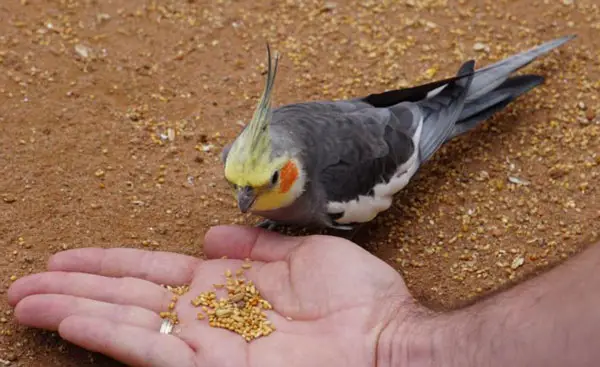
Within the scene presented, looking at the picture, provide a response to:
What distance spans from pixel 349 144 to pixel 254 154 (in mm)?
674

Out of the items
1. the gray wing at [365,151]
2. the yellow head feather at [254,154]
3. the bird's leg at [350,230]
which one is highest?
the yellow head feather at [254,154]

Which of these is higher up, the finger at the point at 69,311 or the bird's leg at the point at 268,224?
the finger at the point at 69,311

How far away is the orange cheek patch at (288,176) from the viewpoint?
136 inches

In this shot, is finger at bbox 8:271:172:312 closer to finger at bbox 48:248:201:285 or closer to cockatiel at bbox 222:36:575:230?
finger at bbox 48:248:201:285

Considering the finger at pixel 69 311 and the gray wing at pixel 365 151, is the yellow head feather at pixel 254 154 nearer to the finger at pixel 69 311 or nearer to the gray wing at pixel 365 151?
the gray wing at pixel 365 151

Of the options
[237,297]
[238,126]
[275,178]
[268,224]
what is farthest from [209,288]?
→ [238,126]

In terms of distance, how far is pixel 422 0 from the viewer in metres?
5.30

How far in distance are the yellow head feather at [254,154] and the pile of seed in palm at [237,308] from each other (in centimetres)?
47

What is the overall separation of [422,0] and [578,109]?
138 cm

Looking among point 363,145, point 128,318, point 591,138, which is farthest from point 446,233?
point 128,318

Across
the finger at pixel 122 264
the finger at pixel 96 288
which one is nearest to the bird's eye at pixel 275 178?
the finger at pixel 122 264

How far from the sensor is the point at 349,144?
3.82 metres

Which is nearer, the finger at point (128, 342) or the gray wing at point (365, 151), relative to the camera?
the finger at point (128, 342)

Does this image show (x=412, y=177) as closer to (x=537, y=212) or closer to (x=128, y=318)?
(x=537, y=212)
